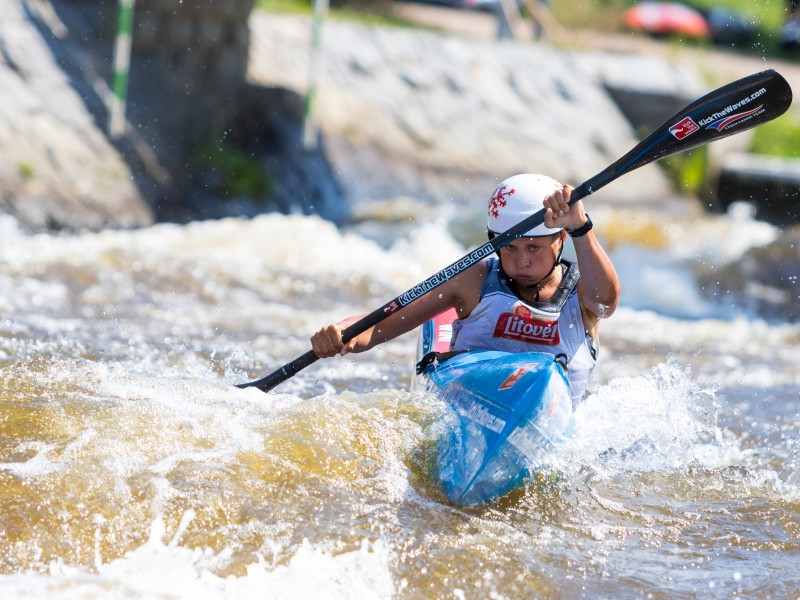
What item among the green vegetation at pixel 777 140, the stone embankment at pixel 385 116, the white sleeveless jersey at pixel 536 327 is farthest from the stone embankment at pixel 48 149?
the green vegetation at pixel 777 140

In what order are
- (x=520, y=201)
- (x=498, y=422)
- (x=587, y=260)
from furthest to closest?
(x=520, y=201) → (x=587, y=260) → (x=498, y=422)

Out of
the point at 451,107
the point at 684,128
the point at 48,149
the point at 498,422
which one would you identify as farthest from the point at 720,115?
the point at 451,107

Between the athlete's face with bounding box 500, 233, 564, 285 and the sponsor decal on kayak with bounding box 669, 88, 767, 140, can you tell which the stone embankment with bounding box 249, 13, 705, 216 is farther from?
the athlete's face with bounding box 500, 233, 564, 285

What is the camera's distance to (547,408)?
4246 millimetres

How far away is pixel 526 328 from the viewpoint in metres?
4.68

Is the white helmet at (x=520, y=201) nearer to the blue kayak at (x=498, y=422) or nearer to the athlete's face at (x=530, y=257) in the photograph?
the athlete's face at (x=530, y=257)

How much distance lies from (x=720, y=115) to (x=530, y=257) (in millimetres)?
1130

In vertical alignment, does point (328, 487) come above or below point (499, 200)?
below

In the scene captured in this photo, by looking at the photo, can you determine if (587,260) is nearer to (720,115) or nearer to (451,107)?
(720,115)

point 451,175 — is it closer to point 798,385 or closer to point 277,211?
point 277,211

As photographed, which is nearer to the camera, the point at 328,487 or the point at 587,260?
the point at 328,487

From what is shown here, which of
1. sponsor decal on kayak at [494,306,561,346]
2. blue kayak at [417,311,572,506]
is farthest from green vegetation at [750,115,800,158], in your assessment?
blue kayak at [417,311,572,506]

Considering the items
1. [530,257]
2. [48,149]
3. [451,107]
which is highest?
[530,257]

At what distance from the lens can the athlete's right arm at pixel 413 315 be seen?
4762 millimetres
